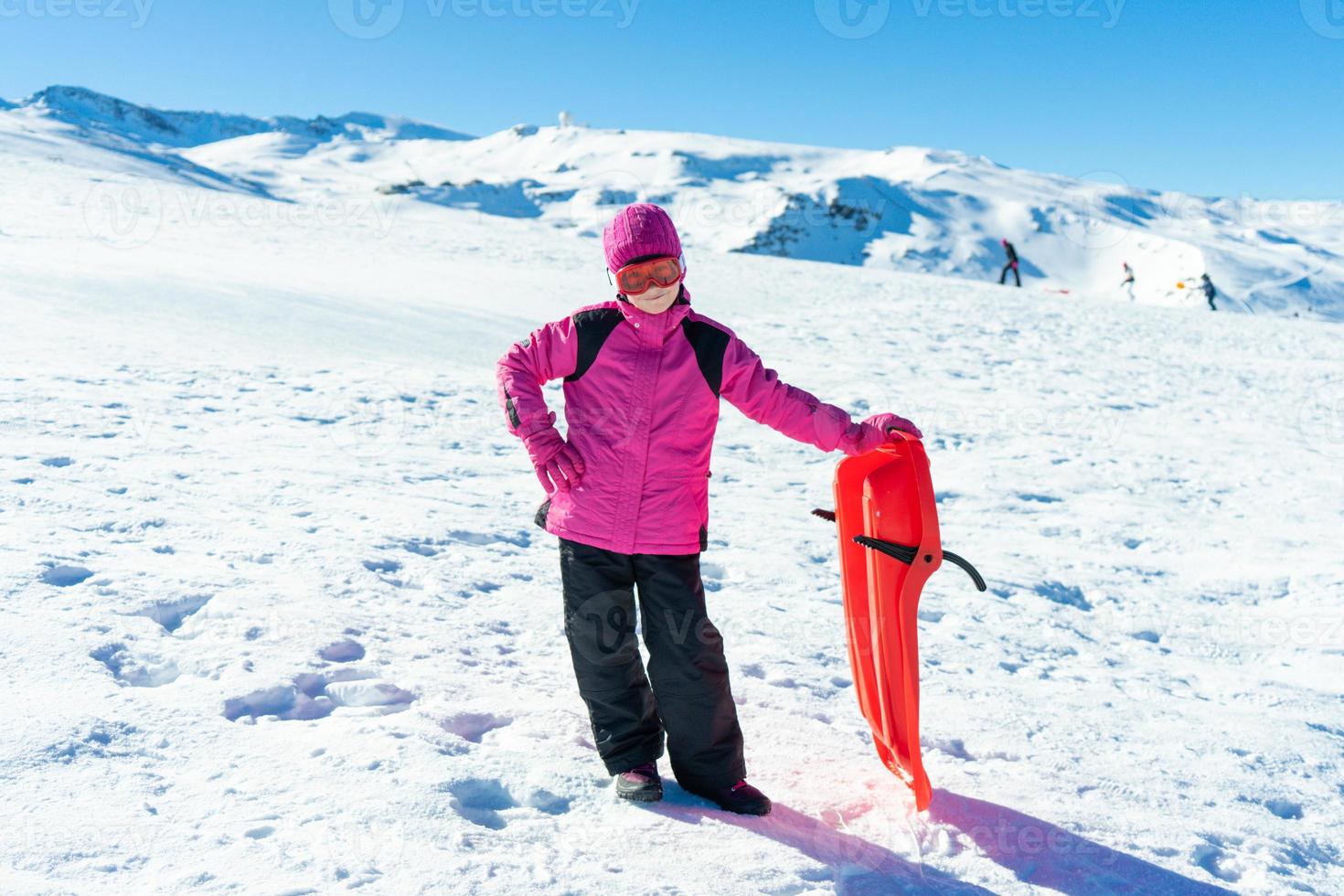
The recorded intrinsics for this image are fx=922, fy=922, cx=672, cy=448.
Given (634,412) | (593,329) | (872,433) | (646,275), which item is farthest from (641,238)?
(872,433)

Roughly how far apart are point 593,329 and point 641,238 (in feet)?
0.96

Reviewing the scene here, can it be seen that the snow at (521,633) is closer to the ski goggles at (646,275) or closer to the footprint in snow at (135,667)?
the footprint in snow at (135,667)

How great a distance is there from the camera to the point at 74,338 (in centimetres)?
748

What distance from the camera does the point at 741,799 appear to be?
8.48 feet

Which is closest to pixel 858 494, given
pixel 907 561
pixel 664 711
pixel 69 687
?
pixel 907 561

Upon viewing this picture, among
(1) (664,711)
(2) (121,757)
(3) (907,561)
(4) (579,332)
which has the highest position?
(4) (579,332)

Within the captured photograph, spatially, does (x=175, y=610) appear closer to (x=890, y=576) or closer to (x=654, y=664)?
(x=654, y=664)

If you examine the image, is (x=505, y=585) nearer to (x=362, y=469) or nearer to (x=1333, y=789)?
(x=362, y=469)

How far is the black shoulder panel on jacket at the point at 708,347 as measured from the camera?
268cm

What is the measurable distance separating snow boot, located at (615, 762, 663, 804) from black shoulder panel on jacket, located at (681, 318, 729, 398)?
1.10 m

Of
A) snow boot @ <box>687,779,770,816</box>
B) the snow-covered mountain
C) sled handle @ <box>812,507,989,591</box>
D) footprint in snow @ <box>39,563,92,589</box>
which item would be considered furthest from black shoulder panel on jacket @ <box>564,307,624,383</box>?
the snow-covered mountain

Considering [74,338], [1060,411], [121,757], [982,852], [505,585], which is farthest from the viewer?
[1060,411]

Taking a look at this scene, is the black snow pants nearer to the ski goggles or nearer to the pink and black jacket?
the pink and black jacket

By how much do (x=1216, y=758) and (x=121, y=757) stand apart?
11.4ft
